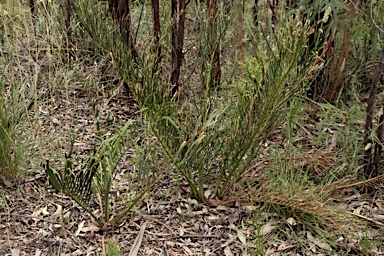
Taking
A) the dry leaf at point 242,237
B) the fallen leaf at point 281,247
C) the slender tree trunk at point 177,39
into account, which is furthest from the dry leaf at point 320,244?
the slender tree trunk at point 177,39

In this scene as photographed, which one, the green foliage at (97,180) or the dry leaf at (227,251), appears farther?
the dry leaf at (227,251)

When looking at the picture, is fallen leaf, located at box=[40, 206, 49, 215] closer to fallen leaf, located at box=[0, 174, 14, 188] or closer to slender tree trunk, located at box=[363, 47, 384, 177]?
fallen leaf, located at box=[0, 174, 14, 188]

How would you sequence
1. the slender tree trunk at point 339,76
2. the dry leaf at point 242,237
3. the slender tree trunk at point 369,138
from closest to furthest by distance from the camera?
the dry leaf at point 242,237
the slender tree trunk at point 369,138
the slender tree trunk at point 339,76

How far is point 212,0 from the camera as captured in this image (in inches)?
111

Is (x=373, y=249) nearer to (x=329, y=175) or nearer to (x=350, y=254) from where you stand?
(x=350, y=254)

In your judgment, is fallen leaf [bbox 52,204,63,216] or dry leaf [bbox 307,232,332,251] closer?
dry leaf [bbox 307,232,332,251]

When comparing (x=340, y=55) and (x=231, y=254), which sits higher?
(x=340, y=55)

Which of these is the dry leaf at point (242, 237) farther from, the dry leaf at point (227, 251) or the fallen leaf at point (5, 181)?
the fallen leaf at point (5, 181)

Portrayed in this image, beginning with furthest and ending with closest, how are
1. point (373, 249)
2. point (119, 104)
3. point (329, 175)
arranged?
point (119, 104) < point (329, 175) < point (373, 249)

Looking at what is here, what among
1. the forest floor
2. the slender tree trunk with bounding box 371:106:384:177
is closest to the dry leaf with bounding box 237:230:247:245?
the forest floor

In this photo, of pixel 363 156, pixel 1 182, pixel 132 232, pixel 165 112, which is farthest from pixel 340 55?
pixel 1 182

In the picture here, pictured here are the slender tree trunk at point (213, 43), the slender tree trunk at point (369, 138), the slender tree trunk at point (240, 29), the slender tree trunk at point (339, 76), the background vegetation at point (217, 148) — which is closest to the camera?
the background vegetation at point (217, 148)

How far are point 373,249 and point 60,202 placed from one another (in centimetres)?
145

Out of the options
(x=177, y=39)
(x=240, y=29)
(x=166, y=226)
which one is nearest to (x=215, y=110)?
(x=166, y=226)
